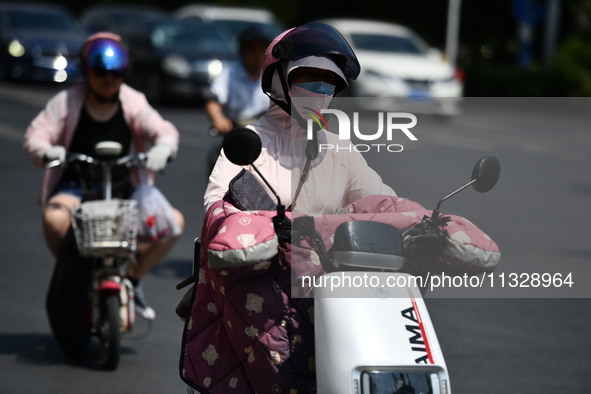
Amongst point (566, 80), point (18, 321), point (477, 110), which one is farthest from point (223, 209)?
point (566, 80)

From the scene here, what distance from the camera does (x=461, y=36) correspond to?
114 ft

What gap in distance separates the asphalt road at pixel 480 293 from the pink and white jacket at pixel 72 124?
0.99 meters

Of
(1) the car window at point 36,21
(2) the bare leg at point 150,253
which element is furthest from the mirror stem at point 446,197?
(1) the car window at point 36,21

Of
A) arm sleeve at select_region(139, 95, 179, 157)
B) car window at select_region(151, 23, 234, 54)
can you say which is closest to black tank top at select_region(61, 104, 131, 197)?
arm sleeve at select_region(139, 95, 179, 157)

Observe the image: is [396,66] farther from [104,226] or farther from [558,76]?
[104,226]

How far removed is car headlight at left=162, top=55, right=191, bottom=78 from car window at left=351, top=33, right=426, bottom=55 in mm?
3139

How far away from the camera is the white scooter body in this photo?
264cm

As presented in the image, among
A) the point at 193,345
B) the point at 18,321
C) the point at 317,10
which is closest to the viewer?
the point at 193,345

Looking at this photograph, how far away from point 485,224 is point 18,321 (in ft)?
13.1

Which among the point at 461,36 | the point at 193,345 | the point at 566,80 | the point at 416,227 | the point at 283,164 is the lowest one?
the point at 193,345

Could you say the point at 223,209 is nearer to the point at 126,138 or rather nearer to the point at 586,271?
the point at 586,271

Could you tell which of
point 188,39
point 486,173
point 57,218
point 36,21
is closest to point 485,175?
point 486,173

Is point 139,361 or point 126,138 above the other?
point 126,138

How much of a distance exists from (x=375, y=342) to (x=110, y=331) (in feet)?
9.25
